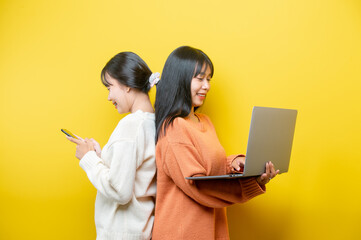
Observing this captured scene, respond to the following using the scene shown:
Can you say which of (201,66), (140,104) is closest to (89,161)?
(140,104)

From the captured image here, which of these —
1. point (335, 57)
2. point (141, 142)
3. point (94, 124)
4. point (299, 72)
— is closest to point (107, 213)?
point (141, 142)

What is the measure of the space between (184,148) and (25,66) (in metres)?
1.07

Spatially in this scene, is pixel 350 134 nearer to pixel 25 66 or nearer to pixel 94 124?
pixel 94 124

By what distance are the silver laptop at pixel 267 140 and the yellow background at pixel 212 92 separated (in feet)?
1.36

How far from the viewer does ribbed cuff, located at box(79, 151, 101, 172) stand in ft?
4.19

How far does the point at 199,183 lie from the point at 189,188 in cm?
4

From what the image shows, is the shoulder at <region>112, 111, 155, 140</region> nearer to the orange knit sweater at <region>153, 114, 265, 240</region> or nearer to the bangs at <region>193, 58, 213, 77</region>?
the orange knit sweater at <region>153, 114, 265, 240</region>

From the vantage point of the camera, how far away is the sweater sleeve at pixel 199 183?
1197 mm

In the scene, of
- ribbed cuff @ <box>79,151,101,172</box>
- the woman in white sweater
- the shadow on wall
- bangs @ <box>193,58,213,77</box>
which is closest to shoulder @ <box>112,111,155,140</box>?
the woman in white sweater

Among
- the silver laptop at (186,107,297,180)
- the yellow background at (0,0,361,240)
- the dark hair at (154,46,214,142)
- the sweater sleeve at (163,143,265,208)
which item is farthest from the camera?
the yellow background at (0,0,361,240)

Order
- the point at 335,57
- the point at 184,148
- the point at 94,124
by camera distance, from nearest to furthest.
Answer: the point at 184,148 < the point at 335,57 < the point at 94,124

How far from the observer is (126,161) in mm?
1225

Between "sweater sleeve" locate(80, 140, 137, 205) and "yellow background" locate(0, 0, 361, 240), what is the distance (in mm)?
559

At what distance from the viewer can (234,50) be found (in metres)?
1.66
